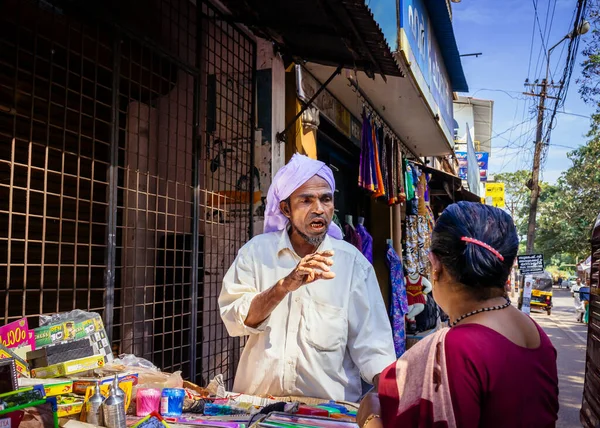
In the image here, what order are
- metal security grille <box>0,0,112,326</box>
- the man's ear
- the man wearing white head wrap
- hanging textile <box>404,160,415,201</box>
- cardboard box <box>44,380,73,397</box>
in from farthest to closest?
hanging textile <box>404,160,415,201</box>
metal security grille <box>0,0,112,326</box>
the man's ear
the man wearing white head wrap
cardboard box <box>44,380,73,397</box>

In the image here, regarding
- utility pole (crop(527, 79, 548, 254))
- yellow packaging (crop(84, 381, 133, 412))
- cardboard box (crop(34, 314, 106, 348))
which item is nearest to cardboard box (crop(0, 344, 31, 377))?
cardboard box (crop(34, 314, 106, 348))

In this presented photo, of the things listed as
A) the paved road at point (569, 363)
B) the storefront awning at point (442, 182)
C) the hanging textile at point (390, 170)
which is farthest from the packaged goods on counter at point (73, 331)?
the storefront awning at point (442, 182)

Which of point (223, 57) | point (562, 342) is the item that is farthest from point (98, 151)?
point (562, 342)

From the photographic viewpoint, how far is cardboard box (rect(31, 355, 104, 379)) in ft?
6.37

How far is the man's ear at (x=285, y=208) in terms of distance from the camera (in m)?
2.53

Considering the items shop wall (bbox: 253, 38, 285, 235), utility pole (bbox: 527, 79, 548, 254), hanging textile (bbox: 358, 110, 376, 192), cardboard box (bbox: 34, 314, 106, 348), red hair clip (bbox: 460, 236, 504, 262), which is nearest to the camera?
red hair clip (bbox: 460, 236, 504, 262)

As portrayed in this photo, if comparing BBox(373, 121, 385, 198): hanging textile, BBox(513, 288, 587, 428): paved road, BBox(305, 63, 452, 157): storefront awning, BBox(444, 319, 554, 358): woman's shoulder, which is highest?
BBox(305, 63, 452, 157): storefront awning

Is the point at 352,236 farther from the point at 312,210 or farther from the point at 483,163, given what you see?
the point at 483,163

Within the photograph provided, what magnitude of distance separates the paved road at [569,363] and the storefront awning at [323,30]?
5.09 m

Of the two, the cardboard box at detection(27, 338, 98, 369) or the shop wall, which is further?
the shop wall

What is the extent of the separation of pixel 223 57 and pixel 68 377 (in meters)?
3.16

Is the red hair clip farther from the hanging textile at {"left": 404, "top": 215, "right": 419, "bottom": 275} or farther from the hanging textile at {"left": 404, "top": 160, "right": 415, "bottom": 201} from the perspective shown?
the hanging textile at {"left": 404, "top": 215, "right": 419, "bottom": 275}

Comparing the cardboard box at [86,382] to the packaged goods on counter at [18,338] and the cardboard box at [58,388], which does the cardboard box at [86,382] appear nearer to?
the cardboard box at [58,388]

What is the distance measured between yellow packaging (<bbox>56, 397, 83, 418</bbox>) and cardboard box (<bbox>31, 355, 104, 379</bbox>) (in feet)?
0.76
